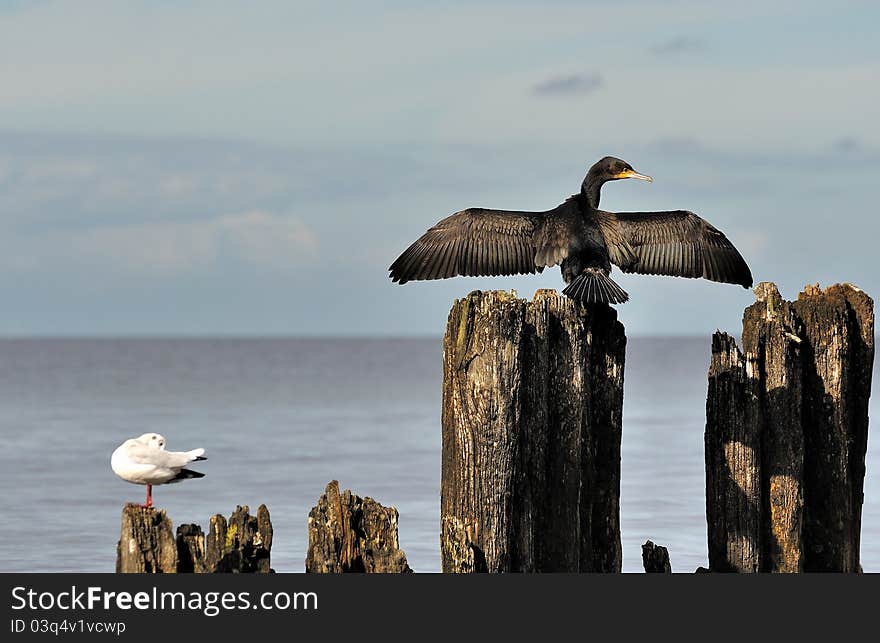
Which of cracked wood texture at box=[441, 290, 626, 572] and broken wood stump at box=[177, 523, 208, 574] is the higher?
cracked wood texture at box=[441, 290, 626, 572]

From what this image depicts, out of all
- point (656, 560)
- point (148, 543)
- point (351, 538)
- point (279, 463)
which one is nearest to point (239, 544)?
point (148, 543)

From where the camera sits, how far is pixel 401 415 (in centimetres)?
3741

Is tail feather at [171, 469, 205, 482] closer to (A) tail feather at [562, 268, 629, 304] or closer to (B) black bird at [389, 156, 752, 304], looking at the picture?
(A) tail feather at [562, 268, 629, 304]

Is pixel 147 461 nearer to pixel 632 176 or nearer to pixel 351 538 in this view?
pixel 351 538

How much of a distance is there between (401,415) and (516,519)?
28.3m

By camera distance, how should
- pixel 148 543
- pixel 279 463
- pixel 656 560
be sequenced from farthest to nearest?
pixel 279 463 → pixel 656 560 → pixel 148 543

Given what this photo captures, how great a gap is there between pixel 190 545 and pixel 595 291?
3.12 meters

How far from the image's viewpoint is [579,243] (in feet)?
36.5

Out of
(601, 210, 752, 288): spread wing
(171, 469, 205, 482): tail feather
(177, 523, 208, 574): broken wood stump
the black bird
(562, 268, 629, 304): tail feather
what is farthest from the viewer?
(601, 210, 752, 288): spread wing

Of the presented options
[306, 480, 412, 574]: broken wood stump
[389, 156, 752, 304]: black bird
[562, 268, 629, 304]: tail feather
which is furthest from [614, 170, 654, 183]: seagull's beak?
[306, 480, 412, 574]: broken wood stump

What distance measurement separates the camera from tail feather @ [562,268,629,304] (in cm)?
959

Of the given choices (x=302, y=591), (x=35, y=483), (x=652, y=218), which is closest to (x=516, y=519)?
(x=302, y=591)

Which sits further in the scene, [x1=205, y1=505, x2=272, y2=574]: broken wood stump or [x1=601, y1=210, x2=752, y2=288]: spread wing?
[x1=601, y1=210, x2=752, y2=288]: spread wing

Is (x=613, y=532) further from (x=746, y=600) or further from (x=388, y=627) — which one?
(x=388, y=627)
